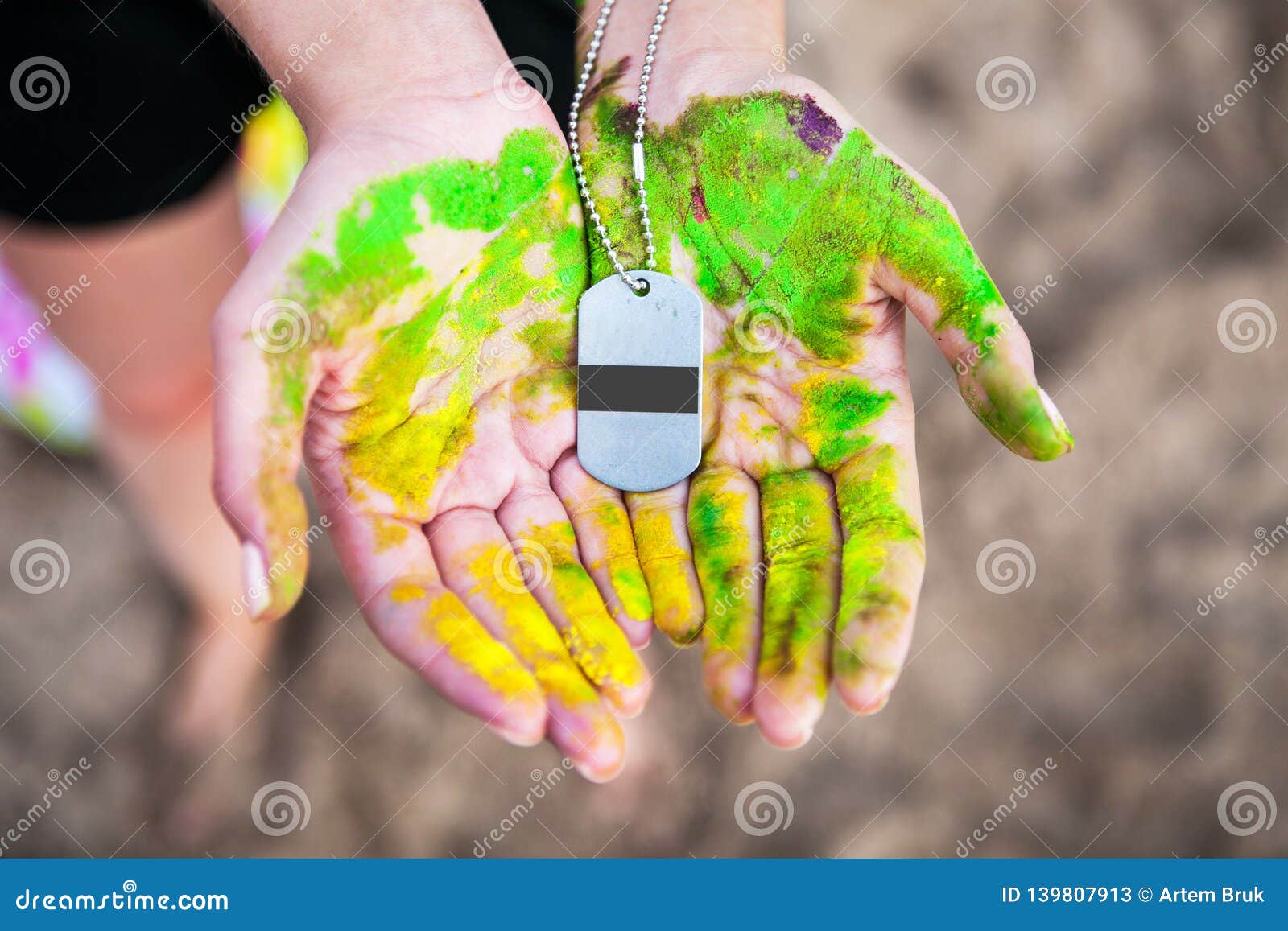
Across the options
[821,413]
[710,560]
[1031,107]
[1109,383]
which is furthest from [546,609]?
[1031,107]

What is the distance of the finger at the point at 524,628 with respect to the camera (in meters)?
1.06

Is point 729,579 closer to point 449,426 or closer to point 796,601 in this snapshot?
point 796,601

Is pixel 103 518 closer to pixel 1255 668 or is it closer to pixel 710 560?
pixel 710 560

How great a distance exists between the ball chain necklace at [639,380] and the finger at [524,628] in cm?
20

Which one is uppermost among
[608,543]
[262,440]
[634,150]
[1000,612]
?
[262,440]

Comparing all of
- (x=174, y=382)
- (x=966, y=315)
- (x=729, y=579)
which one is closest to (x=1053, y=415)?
(x=966, y=315)

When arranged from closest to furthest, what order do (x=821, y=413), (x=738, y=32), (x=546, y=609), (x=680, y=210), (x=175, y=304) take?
(x=546, y=609), (x=821, y=413), (x=680, y=210), (x=738, y=32), (x=175, y=304)

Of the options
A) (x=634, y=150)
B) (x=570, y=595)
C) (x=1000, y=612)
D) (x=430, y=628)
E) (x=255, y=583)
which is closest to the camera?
(x=255, y=583)

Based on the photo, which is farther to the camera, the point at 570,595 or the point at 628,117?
the point at 628,117

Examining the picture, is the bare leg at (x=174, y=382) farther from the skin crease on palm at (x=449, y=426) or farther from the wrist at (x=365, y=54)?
the skin crease on palm at (x=449, y=426)

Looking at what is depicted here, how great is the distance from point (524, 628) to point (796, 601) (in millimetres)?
332

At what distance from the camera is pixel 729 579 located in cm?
120

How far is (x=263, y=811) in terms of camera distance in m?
2.19

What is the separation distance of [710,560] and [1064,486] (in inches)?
51.3
